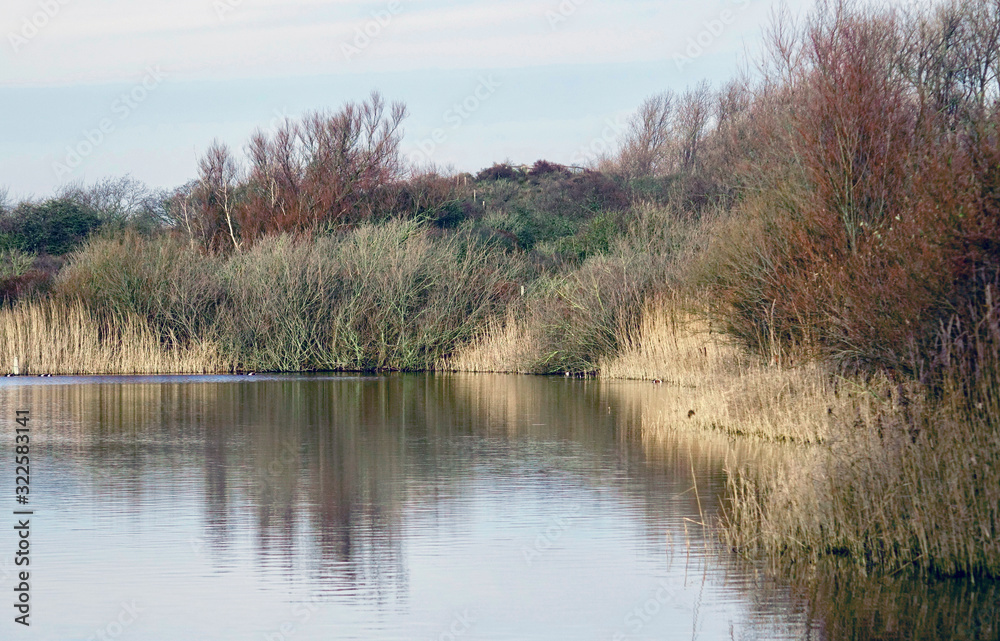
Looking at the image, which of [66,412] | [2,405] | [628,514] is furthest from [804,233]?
[2,405]

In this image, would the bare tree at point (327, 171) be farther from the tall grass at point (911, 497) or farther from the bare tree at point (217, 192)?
the tall grass at point (911, 497)

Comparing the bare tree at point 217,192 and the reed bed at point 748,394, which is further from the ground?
the bare tree at point 217,192

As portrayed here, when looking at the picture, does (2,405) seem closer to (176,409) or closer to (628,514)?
(176,409)

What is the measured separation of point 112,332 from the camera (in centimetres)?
3212

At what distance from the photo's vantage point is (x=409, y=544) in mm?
9406

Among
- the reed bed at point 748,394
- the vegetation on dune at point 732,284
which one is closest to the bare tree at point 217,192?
the vegetation on dune at point 732,284

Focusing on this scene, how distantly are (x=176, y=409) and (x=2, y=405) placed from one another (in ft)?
10.9

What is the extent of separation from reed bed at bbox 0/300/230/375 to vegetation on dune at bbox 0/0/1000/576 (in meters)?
0.07

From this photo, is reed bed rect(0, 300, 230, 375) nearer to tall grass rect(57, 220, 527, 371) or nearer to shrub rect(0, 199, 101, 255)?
tall grass rect(57, 220, 527, 371)

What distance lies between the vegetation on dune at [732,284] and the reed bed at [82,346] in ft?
0.24

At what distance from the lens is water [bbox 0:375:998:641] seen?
287 inches

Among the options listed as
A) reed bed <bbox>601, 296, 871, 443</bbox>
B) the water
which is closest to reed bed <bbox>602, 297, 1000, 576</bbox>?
the water

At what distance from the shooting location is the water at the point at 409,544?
7301 mm

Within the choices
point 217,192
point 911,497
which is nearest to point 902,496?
point 911,497
